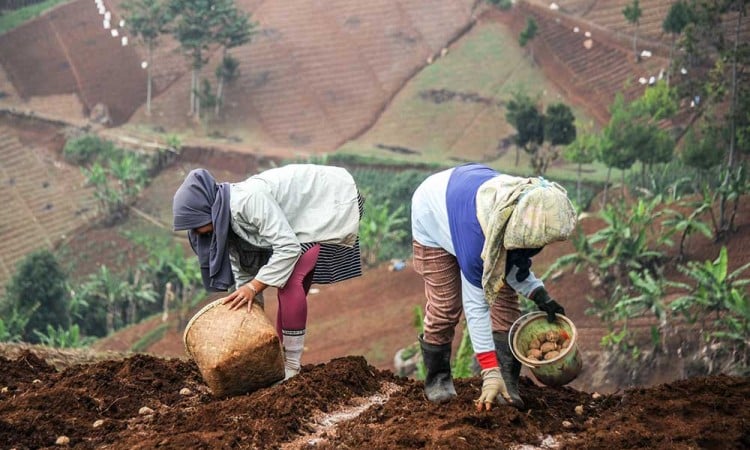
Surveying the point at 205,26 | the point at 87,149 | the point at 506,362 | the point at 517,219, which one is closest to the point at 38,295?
the point at 87,149

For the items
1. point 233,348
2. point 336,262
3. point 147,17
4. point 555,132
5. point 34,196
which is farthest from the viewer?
point 147,17

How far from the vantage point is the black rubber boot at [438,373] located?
509 centimetres

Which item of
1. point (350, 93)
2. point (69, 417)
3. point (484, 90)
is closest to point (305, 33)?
point (350, 93)

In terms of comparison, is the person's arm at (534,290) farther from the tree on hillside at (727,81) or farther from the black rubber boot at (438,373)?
the tree on hillside at (727,81)

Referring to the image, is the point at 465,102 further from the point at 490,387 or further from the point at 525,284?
the point at 490,387

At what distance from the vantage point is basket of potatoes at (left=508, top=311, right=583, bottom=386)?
485 cm

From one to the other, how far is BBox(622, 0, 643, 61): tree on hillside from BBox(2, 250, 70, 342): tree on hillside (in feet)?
27.3

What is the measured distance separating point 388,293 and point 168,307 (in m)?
3.36

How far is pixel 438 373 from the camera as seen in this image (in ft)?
16.8

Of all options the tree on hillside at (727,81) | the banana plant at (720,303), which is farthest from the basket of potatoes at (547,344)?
the tree on hillside at (727,81)

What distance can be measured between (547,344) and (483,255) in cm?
58

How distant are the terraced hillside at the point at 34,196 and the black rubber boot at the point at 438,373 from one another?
12.0m

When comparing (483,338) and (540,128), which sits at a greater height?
(483,338)

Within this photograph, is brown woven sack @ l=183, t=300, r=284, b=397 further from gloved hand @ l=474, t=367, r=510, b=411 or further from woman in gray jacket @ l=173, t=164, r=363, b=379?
gloved hand @ l=474, t=367, r=510, b=411
